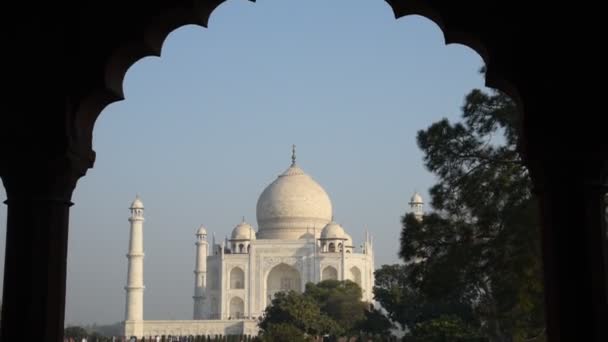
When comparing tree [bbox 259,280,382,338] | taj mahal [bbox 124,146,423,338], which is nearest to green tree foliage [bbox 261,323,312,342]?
tree [bbox 259,280,382,338]

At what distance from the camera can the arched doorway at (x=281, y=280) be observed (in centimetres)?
5725

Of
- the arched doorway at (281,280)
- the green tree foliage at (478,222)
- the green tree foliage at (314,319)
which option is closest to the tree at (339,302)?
the green tree foliage at (314,319)

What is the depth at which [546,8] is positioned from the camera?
4.32 meters

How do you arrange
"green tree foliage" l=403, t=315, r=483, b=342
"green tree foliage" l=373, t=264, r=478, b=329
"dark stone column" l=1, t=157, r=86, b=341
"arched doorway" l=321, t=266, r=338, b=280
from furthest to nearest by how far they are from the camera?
"arched doorway" l=321, t=266, r=338, b=280
"green tree foliage" l=373, t=264, r=478, b=329
"green tree foliage" l=403, t=315, r=483, b=342
"dark stone column" l=1, t=157, r=86, b=341

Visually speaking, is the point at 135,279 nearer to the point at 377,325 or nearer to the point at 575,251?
the point at 377,325

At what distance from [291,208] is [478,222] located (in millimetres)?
44092

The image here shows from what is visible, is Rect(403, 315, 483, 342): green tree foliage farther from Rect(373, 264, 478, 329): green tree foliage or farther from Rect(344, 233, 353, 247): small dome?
Rect(344, 233, 353, 247): small dome

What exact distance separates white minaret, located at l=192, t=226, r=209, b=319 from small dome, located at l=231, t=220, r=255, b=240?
233cm

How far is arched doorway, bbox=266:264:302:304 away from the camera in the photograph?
188 feet

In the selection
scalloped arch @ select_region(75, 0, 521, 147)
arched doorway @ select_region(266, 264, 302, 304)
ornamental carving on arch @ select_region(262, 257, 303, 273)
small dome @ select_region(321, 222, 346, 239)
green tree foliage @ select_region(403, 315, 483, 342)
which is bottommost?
green tree foliage @ select_region(403, 315, 483, 342)

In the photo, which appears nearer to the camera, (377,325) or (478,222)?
(478,222)

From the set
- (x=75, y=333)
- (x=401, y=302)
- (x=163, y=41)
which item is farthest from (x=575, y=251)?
(x=75, y=333)

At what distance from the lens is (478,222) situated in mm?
13148

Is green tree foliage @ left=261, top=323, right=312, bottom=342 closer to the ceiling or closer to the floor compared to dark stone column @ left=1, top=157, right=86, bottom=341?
closer to the ceiling
